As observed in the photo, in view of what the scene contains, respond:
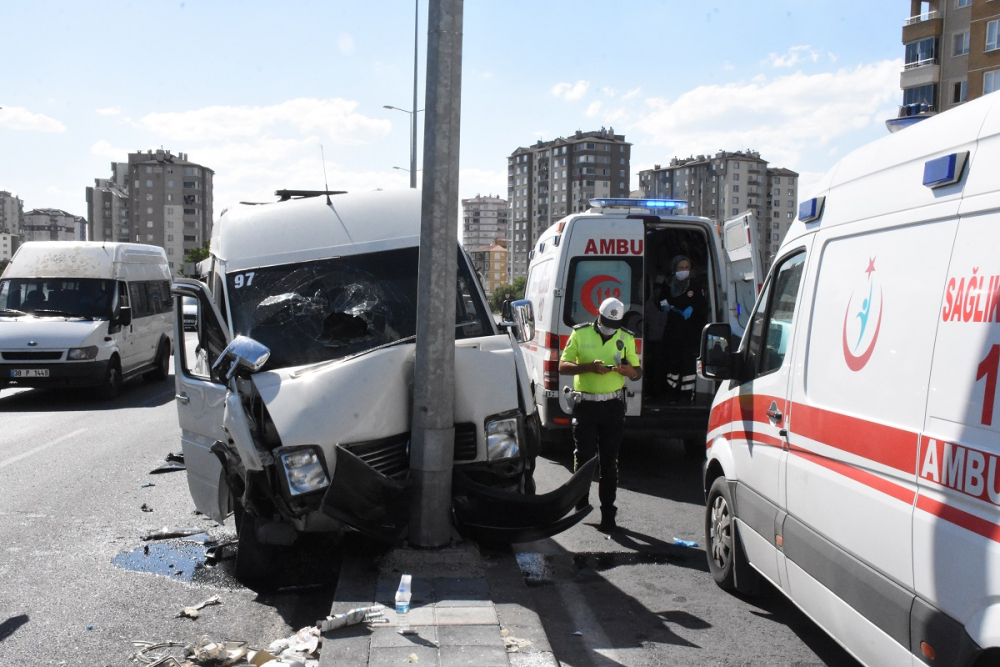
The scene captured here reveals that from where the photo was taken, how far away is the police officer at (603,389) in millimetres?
7004

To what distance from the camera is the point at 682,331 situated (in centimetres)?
1056

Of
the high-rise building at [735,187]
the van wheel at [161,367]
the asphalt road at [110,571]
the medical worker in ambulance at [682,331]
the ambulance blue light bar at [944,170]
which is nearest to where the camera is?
the ambulance blue light bar at [944,170]

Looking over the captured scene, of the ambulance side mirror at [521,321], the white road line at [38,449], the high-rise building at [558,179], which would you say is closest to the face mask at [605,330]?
the ambulance side mirror at [521,321]

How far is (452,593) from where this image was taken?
16.1ft

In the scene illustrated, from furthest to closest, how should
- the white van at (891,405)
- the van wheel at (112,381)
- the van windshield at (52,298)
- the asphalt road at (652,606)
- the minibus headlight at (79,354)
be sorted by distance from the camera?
the van windshield at (52,298) < the van wheel at (112,381) < the minibus headlight at (79,354) < the asphalt road at (652,606) < the white van at (891,405)

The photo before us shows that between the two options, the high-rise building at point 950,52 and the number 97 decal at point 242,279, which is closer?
the number 97 decal at point 242,279

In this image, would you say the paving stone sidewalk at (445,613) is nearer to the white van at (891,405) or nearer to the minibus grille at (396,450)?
the minibus grille at (396,450)

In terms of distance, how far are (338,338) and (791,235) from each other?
2.93m

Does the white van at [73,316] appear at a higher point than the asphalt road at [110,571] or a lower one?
higher

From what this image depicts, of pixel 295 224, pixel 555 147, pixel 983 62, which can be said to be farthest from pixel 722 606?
pixel 555 147

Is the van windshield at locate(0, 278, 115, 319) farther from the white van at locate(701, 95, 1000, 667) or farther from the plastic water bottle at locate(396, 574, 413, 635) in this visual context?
the white van at locate(701, 95, 1000, 667)

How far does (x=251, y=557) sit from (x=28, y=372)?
1014cm

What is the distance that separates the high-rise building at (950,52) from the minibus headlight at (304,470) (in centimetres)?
5200

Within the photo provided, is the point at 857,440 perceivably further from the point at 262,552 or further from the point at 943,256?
the point at 262,552
